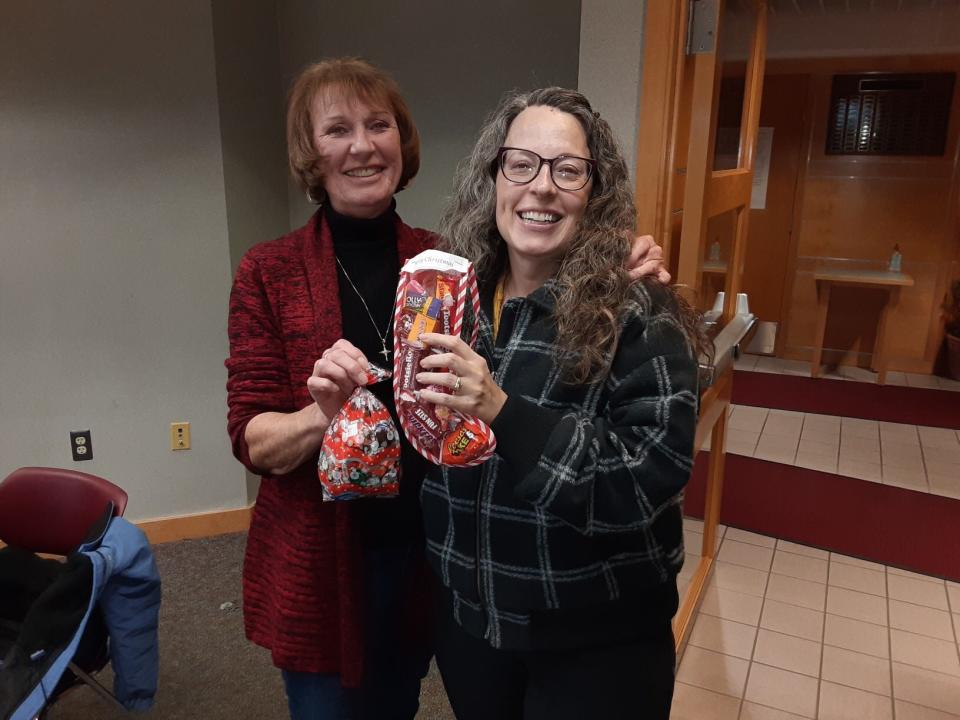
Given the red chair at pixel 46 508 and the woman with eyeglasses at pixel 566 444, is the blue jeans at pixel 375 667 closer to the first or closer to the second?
the woman with eyeglasses at pixel 566 444

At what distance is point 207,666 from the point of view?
95.8 inches

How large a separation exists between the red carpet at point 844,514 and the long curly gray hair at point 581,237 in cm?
222

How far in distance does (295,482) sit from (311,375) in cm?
21

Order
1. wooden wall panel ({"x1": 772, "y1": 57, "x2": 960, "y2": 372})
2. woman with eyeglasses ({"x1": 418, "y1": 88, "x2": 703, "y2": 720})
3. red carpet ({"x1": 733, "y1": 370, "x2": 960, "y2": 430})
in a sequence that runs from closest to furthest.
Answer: woman with eyeglasses ({"x1": 418, "y1": 88, "x2": 703, "y2": 720}), red carpet ({"x1": 733, "y1": 370, "x2": 960, "y2": 430}), wooden wall panel ({"x1": 772, "y1": 57, "x2": 960, "y2": 372})

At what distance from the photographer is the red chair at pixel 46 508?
191 centimetres

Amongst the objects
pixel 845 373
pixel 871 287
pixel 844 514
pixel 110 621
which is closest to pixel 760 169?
pixel 844 514

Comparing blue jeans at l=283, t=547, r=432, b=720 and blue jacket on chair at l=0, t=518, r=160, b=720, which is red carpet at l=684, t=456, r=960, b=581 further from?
blue jacket on chair at l=0, t=518, r=160, b=720

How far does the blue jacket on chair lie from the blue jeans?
0.49 meters

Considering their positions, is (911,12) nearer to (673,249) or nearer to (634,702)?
(673,249)

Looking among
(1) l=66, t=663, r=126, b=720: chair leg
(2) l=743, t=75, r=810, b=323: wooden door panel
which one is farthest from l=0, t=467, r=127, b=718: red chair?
(2) l=743, t=75, r=810, b=323: wooden door panel

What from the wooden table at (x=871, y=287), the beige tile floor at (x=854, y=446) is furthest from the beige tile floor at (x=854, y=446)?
the wooden table at (x=871, y=287)

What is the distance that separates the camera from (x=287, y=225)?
3340mm

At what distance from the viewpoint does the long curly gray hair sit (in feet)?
3.47

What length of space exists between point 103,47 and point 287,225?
3.21 ft
